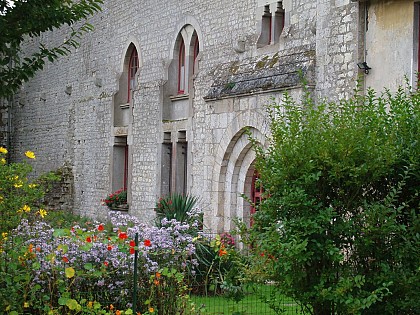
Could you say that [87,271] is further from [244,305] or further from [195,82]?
[195,82]

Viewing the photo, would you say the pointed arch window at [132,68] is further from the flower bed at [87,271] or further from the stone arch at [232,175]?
the flower bed at [87,271]

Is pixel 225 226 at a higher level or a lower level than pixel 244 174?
lower

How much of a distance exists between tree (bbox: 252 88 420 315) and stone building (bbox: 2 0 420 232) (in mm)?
2327

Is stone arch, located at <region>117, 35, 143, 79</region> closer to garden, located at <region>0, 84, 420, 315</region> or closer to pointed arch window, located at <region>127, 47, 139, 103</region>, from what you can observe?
pointed arch window, located at <region>127, 47, 139, 103</region>

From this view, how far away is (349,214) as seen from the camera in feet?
20.6

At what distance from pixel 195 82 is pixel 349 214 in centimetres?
979

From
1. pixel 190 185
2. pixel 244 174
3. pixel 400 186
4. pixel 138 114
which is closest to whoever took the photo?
pixel 400 186

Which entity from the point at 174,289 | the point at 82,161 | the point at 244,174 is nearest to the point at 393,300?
the point at 174,289

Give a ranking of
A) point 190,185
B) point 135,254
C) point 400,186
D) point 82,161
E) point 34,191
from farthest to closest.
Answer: point 82,161 < point 190,185 < point 34,191 < point 135,254 < point 400,186

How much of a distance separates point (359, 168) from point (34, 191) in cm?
359

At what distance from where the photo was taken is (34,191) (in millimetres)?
7723

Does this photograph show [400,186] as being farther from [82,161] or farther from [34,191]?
[82,161]

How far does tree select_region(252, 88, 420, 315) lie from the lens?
595cm

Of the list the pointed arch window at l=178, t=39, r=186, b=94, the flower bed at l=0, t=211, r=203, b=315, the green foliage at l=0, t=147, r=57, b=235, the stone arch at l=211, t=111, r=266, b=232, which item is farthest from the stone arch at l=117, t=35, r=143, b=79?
Result: the flower bed at l=0, t=211, r=203, b=315
